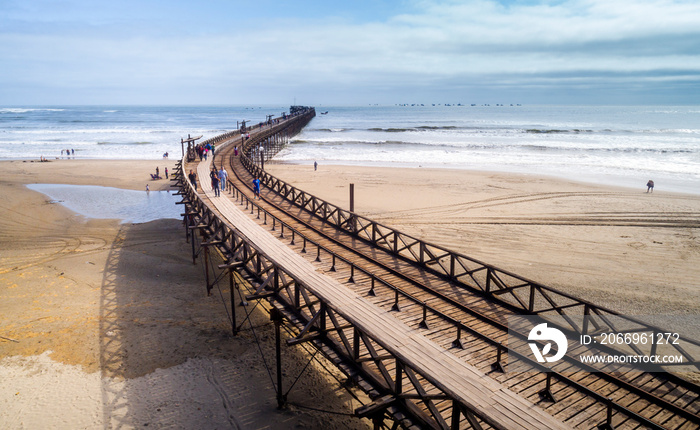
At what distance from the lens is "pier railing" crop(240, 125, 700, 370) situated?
9.63m

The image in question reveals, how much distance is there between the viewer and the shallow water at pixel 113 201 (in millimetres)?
28953

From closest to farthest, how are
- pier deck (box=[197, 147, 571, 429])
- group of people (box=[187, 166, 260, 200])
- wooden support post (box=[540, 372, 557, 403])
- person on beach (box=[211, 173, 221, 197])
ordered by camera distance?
pier deck (box=[197, 147, 571, 429]) < wooden support post (box=[540, 372, 557, 403]) < person on beach (box=[211, 173, 221, 197]) < group of people (box=[187, 166, 260, 200])

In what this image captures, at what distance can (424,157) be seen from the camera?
188 ft

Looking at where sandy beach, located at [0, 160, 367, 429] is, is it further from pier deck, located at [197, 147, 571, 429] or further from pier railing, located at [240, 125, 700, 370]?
pier railing, located at [240, 125, 700, 370]

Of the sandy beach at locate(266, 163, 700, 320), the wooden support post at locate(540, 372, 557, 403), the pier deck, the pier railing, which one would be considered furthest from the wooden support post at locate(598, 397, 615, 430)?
the sandy beach at locate(266, 163, 700, 320)

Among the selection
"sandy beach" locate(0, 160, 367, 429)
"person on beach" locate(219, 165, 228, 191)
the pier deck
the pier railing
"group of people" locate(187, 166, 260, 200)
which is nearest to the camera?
the pier deck

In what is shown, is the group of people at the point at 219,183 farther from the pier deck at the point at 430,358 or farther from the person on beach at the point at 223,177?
the pier deck at the point at 430,358

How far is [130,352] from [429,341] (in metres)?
8.98

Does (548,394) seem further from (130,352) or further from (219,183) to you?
(219,183)

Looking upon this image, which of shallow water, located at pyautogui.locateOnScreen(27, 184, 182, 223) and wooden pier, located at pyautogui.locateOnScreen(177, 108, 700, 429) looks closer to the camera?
wooden pier, located at pyautogui.locateOnScreen(177, 108, 700, 429)

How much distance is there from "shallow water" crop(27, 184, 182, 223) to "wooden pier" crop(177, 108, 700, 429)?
13.7 meters

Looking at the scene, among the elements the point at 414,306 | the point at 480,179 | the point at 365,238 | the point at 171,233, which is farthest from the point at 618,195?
the point at 171,233

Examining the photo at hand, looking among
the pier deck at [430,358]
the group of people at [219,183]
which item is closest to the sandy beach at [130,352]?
the pier deck at [430,358]

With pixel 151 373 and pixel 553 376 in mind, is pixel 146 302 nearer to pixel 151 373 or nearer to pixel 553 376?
pixel 151 373
